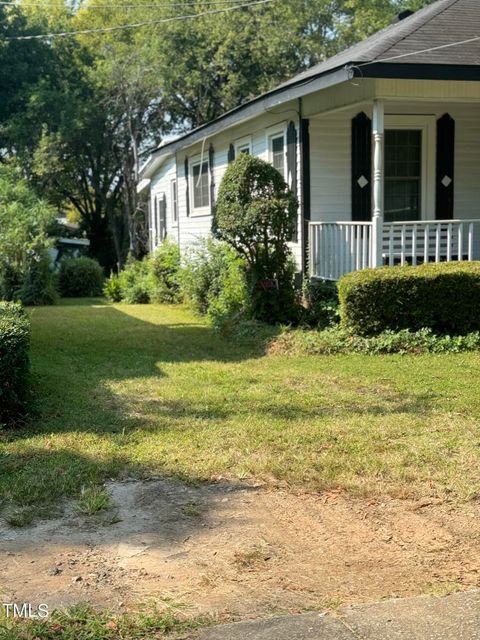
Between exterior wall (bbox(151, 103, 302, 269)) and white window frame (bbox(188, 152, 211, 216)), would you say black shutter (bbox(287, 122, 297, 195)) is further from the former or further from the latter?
white window frame (bbox(188, 152, 211, 216))

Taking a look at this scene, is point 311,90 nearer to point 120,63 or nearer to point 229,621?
point 229,621

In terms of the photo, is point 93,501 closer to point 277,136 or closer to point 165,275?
point 277,136

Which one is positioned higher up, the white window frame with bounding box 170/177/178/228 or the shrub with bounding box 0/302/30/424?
the white window frame with bounding box 170/177/178/228

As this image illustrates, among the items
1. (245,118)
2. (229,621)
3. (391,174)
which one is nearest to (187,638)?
(229,621)

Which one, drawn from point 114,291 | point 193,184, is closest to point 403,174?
point 193,184

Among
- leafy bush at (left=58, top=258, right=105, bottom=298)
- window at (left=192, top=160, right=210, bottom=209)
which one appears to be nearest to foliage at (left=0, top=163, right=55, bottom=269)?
window at (left=192, top=160, right=210, bottom=209)

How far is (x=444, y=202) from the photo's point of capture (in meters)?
12.2

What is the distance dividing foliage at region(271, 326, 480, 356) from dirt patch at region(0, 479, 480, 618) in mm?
4809

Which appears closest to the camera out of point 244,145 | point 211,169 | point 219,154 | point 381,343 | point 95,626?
point 95,626

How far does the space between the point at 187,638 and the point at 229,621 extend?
21cm

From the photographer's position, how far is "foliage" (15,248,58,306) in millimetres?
19234

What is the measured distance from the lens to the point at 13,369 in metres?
6.13

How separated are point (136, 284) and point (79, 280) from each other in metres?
6.04

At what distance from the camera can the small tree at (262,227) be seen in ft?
35.1
